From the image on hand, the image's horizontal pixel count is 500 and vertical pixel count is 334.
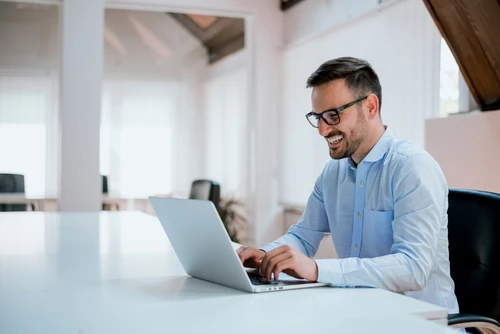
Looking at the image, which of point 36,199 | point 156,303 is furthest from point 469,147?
point 36,199

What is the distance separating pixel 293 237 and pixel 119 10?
4695 mm

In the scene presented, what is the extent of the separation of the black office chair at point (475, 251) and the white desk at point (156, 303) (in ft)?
1.52

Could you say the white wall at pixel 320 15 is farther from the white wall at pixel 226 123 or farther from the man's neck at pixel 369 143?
the man's neck at pixel 369 143

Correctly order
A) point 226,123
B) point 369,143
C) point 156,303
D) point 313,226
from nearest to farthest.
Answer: point 156,303
point 369,143
point 313,226
point 226,123

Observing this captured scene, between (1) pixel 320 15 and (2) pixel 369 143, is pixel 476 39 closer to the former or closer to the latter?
(2) pixel 369 143

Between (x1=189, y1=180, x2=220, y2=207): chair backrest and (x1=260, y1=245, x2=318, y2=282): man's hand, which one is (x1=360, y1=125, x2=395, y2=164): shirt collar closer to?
(x1=260, y1=245, x2=318, y2=282): man's hand

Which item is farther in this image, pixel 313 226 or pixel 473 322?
pixel 313 226

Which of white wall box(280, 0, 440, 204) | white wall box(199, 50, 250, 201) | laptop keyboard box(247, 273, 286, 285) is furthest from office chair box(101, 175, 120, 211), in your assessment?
laptop keyboard box(247, 273, 286, 285)

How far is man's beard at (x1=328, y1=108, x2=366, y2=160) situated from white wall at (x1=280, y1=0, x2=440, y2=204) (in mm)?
2299

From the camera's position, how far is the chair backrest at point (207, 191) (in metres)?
4.80

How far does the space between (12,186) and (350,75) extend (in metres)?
4.76

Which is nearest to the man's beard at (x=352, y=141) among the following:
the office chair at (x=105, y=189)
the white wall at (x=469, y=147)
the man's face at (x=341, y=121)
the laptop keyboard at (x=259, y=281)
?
the man's face at (x=341, y=121)

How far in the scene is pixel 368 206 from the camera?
2.01 metres

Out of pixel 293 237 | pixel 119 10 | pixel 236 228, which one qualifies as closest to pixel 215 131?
pixel 236 228
